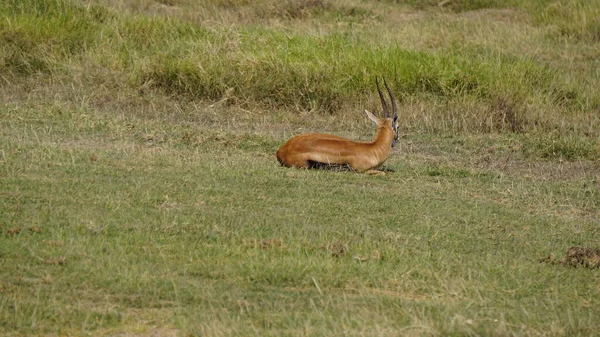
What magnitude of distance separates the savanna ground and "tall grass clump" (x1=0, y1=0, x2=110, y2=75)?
0.03 m

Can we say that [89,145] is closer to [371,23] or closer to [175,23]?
[175,23]

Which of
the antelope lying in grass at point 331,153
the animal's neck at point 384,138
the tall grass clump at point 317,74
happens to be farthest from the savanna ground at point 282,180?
the animal's neck at point 384,138

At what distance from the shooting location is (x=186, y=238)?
686 cm

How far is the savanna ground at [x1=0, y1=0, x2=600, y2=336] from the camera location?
5.74 metres

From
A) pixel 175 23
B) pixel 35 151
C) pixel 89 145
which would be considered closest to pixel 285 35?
pixel 175 23

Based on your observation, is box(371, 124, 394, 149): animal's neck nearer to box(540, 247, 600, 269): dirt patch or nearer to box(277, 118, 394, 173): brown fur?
box(277, 118, 394, 173): brown fur

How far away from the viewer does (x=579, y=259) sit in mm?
6820

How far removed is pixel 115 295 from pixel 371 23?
43.5ft

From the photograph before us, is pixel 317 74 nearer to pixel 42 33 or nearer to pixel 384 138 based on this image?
pixel 384 138

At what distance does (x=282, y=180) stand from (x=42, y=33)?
6576 mm

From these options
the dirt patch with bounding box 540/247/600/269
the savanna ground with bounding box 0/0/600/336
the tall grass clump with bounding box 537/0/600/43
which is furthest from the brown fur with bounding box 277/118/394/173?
the tall grass clump with bounding box 537/0/600/43

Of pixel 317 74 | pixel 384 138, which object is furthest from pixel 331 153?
pixel 317 74

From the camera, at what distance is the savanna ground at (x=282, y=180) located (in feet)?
18.8

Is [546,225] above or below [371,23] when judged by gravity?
above
